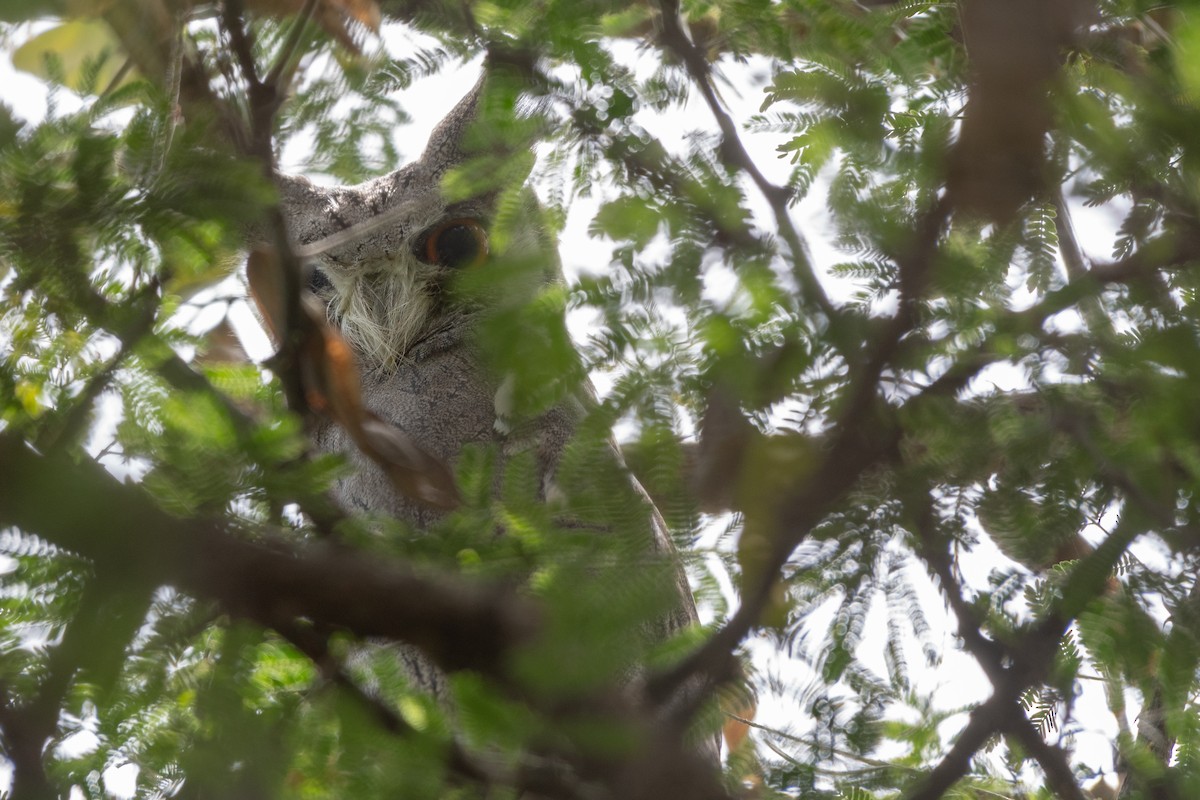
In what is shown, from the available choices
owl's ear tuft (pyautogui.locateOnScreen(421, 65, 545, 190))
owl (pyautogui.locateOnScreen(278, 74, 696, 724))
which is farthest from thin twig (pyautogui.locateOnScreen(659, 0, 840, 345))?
owl (pyautogui.locateOnScreen(278, 74, 696, 724))

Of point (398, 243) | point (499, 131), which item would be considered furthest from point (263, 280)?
point (499, 131)

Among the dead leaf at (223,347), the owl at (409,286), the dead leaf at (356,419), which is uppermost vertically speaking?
the owl at (409,286)

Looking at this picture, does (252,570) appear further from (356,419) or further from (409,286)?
(409,286)

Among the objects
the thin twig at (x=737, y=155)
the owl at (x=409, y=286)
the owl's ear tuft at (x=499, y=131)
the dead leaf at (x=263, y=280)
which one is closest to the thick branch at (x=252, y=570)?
the thin twig at (x=737, y=155)

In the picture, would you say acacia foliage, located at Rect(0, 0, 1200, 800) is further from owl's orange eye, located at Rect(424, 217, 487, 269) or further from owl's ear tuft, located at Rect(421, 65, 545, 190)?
owl's orange eye, located at Rect(424, 217, 487, 269)

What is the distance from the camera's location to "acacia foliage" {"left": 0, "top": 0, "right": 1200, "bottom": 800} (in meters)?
1.22

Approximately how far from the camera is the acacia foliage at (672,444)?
4.01ft

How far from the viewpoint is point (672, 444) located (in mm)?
1427

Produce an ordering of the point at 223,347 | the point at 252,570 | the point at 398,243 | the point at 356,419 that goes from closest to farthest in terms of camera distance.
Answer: the point at 252,570, the point at 356,419, the point at 223,347, the point at 398,243

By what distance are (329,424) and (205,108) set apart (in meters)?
0.82

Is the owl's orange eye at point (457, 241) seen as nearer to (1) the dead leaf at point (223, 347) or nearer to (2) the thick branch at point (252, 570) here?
(1) the dead leaf at point (223, 347)

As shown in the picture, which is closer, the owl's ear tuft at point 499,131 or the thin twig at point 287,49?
the thin twig at point 287,49

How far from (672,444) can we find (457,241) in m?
1.49

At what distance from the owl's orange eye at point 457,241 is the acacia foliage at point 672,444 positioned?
97 centimetres
